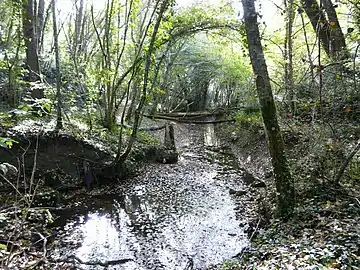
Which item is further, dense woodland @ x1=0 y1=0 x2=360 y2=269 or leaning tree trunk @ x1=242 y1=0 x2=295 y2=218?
leaning tree trunk @ x1=242 y1=0 x2=295 y2=218

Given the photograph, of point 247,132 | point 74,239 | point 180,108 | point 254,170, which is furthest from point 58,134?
point 180,108

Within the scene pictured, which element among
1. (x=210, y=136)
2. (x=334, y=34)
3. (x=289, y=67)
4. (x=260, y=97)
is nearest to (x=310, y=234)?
(x=260, y=97)

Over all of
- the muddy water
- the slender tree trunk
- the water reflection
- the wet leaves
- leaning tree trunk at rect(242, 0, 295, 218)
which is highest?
the slender tree trunk

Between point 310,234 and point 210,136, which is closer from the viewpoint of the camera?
point 310,234

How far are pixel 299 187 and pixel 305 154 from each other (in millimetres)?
1190

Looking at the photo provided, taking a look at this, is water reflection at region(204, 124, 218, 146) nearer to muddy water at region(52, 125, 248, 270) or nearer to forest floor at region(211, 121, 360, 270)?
muddy water at region(52, 125, 248, 270)

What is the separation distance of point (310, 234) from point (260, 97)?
2.38 metres

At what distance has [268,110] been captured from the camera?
17.7 feet

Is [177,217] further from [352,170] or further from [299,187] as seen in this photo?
[352,170]

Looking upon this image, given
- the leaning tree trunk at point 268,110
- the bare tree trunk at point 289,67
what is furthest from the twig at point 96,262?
the bare tree trunk at point 289,67

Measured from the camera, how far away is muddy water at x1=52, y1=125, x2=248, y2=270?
5020 millimetres

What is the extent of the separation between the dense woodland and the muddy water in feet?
2.30

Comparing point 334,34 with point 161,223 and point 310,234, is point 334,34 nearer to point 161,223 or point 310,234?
point 310,234

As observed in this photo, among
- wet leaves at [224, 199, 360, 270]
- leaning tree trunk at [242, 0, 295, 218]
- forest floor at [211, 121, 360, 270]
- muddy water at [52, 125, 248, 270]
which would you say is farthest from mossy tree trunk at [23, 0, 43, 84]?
wet leaves at [224, 199, 360, 270]
